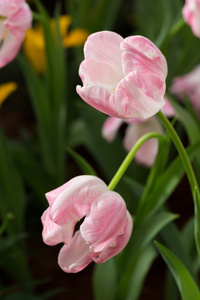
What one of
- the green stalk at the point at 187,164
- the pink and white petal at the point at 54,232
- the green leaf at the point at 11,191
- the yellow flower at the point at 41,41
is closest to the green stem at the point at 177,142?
the green stalk at the point at 187,164

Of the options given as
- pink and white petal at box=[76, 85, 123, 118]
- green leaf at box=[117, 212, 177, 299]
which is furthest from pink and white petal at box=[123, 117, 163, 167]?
pink and white petal at box=[76, 85, 123, 118]

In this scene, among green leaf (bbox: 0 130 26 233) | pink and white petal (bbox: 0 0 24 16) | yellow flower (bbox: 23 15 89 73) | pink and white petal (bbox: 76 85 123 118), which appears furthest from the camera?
yellow flower (bbox: 23 15 89 73)

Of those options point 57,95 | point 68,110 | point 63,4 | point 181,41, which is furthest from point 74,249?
point 63,4

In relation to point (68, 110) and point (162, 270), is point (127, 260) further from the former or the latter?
point (68, 110)

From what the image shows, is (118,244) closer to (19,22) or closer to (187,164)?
(187,164)

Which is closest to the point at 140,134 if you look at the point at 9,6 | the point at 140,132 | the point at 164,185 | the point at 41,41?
the point at 140,132

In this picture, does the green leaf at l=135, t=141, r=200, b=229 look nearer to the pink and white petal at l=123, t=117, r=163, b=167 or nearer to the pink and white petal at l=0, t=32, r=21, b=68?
the pink and white petal at l=123, t=117, r=163, b=167

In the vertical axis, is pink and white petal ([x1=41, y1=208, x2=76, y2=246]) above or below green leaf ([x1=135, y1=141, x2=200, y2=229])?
above
